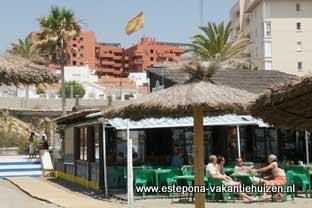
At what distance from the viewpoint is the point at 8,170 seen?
30.2 meters

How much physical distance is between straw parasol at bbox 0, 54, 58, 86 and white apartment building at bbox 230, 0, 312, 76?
2501 inches

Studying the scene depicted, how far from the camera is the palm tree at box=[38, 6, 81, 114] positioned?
4600cm

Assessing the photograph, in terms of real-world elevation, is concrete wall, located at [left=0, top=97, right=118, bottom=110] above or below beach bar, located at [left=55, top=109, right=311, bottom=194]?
above

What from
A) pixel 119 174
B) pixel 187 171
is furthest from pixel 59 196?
pixel 187 171

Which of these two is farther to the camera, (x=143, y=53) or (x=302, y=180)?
(x=143, y=53)

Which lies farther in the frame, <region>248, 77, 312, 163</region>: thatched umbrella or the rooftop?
the rooftop

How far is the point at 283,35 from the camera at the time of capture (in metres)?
74.0

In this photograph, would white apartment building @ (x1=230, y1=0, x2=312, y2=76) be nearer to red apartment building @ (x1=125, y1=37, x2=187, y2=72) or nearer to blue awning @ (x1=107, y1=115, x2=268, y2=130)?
blue awning @ (x1=107, y1=115, x2=268, y2=130)

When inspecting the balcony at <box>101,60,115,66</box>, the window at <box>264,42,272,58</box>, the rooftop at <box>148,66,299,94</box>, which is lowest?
the rooftop at <box>148,66,299,94</box>

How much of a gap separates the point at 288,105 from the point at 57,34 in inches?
1563

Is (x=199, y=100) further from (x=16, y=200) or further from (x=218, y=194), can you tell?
(x=16, y=200)

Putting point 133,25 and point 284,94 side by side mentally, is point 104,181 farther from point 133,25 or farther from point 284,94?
point 133,25

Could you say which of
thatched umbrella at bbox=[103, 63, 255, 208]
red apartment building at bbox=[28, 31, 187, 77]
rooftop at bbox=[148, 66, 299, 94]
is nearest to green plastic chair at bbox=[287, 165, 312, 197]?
thatched umbrella at bbox=[103, 63, 255, 208]

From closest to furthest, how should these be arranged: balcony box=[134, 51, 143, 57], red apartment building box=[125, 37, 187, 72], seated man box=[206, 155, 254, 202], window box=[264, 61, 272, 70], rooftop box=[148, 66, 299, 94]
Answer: seated man box=[206, 155, 254, 202] → rooftop box=[148, 66, 299, 94] → window box=[264, 61, 272, 70] → red apartment building box=[125, 37, 187, 72] → balcony box=[134, 51, 143, 57]
